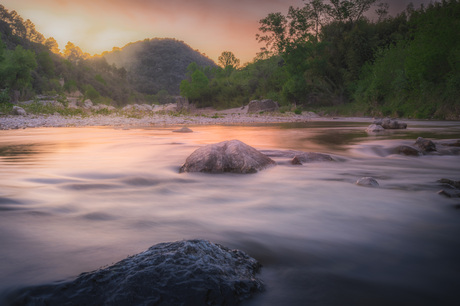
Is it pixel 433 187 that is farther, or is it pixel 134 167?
pixel 134 167

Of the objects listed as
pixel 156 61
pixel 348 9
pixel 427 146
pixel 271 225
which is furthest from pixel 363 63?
pixel 156 61

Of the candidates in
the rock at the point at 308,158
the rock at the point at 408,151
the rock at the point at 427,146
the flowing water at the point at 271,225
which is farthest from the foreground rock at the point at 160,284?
the rock at the point at 427,146

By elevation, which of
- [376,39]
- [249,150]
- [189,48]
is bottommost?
[249,150]

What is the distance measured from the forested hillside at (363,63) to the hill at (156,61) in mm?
89249

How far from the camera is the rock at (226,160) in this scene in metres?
5.12

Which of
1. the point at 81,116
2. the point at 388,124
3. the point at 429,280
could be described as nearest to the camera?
the point at 429,280

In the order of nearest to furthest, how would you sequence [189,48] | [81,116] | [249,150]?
1. [249,150]
2. [81,116]
3. [189,48]

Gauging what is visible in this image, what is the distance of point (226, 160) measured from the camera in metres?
5.23

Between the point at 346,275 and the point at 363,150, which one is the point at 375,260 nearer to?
the point at 346,275

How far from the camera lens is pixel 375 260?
209 cm

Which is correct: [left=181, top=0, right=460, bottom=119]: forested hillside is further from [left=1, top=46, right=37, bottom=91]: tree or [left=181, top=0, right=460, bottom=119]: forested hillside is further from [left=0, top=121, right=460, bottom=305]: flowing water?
[left=1, top=46, right=37, bottom=91]: tree

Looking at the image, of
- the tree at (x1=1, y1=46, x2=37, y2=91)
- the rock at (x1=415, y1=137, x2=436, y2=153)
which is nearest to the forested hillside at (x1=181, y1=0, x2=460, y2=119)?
the rock at (x1=415, y1=137, x2=436, y2=153)

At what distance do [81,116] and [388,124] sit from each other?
20976 mm

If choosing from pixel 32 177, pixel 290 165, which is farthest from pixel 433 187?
pixel 32 177
